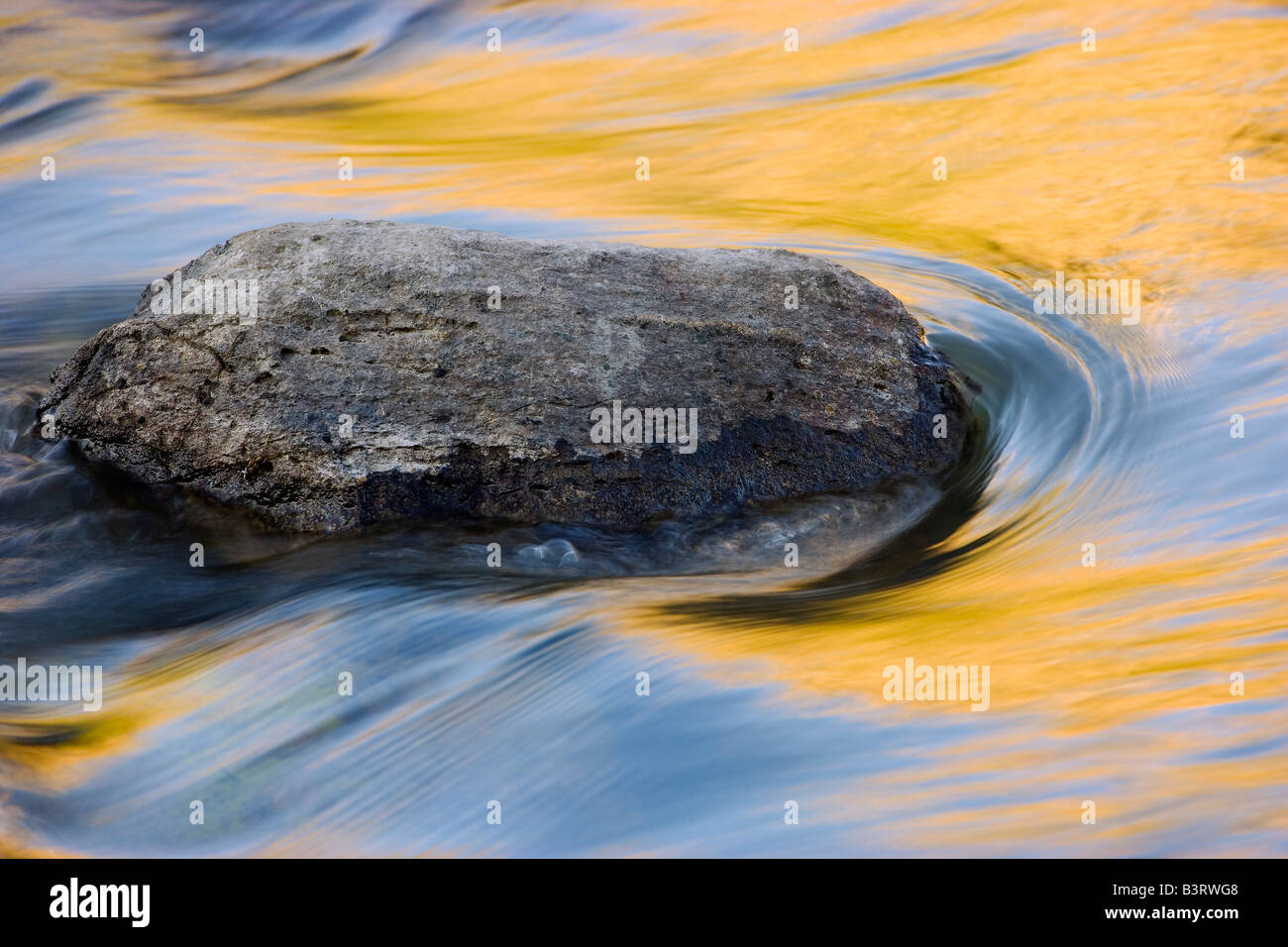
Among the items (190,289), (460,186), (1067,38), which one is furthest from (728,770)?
(1067,38)

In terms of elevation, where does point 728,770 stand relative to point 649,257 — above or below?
below

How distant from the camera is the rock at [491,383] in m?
4.39

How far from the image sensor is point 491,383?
4.45m

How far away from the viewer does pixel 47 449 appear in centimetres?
498

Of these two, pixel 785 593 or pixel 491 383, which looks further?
pixel 491 383

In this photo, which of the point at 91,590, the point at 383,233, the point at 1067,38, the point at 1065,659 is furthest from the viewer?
the point at 1067,38

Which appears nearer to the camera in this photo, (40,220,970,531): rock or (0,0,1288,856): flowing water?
(0,0,1288,856): flowing water

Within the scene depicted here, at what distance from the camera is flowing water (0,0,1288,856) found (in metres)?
2.96

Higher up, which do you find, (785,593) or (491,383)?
(491,383)

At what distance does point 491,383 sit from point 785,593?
1269mm

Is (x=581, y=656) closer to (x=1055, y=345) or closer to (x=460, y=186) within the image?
(x=1055, y=345)

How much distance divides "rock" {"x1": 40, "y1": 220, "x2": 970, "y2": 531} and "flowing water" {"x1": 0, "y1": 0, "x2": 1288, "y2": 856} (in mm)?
171

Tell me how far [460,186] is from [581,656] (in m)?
6.14

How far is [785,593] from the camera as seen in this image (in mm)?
4090
